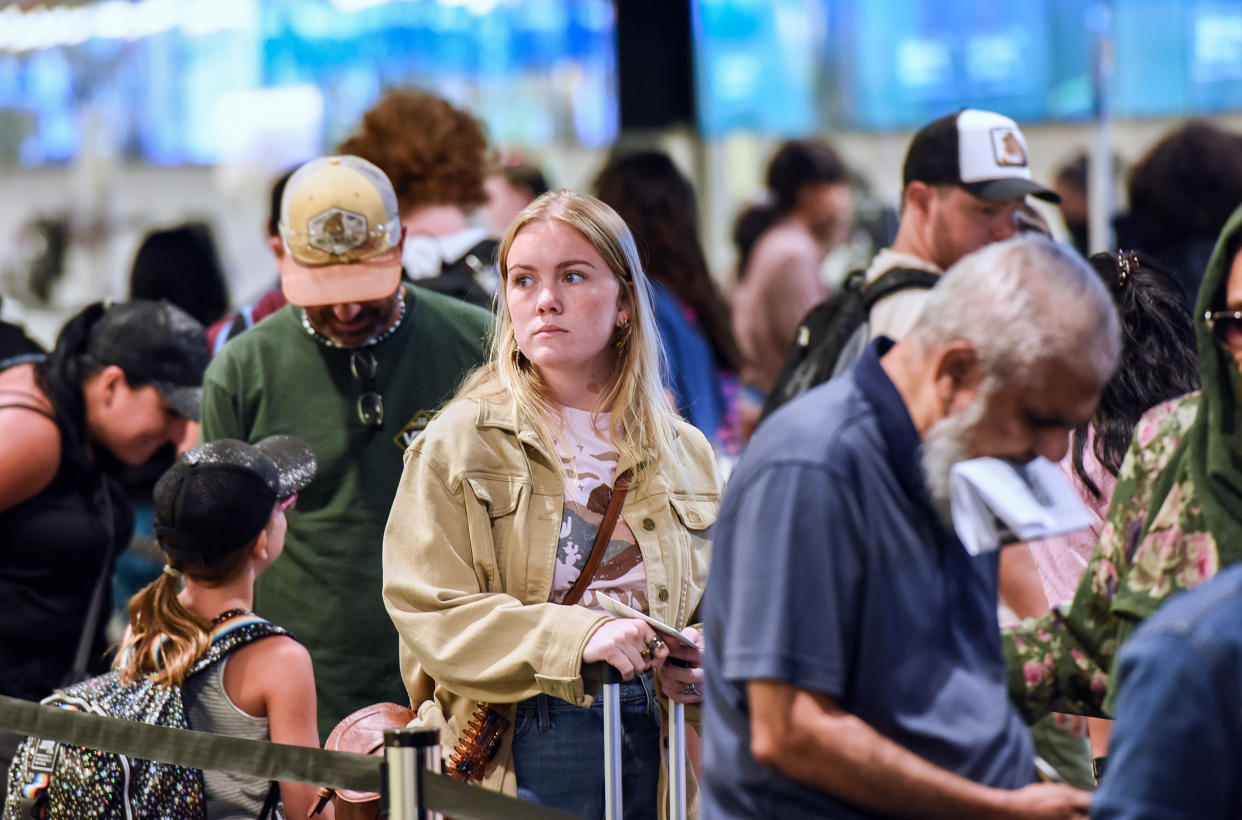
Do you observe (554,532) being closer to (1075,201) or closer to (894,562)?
(894,562)

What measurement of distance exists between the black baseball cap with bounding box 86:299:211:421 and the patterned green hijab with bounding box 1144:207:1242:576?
98.7 inches

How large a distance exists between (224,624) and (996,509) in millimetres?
1734

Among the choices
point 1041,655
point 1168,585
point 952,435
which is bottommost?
point 1041,655

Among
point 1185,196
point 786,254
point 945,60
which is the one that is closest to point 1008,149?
point 1185,196

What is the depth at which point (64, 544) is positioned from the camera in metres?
3.86

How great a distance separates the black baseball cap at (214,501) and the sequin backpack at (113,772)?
0.18 meters

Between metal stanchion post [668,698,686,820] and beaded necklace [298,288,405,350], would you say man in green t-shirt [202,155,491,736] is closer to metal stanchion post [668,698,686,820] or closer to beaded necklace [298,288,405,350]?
beaded necklace [298,288,405,350]

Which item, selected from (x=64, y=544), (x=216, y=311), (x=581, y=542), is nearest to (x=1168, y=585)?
(x=581, y=542)

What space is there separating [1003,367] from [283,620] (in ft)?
Result: 7.06

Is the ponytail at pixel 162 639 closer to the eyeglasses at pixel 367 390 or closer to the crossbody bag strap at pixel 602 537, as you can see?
the eyeglasses at pixel 367 390

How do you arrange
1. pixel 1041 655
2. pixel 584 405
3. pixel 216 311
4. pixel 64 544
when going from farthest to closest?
pixel 216 311
pixel 64 544
pixel 584 405
pixel 1041 655

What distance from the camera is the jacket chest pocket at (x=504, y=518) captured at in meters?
2.81

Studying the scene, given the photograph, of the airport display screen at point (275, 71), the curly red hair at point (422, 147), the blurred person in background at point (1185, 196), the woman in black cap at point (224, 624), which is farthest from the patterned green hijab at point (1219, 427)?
the airport display screen at point (275, 71)

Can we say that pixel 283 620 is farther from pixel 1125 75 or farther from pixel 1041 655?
pixel 1125 75
